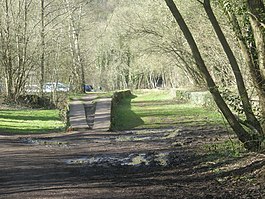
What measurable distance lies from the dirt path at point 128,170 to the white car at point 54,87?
24.9 metres

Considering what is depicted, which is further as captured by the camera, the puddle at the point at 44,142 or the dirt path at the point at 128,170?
the puddle at the point at 44,142

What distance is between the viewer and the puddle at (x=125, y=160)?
35.5 feet

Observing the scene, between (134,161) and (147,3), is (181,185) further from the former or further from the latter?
(147,3)

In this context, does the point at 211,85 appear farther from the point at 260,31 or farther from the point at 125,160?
the point at 125,160

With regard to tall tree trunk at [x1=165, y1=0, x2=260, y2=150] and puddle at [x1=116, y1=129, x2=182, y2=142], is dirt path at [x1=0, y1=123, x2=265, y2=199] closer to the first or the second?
puddle at [x1=116, y1=129, x2=182, y2=142]

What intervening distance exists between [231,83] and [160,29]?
65.9ft

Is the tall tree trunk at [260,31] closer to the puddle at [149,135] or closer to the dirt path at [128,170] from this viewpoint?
the dirt path at [128,170]

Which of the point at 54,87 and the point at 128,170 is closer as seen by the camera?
the point at 128,170

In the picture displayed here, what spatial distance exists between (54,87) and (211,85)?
31007 millimetres

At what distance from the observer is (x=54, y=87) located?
39750mm

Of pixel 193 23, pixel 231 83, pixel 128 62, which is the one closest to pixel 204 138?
pixel 231 83

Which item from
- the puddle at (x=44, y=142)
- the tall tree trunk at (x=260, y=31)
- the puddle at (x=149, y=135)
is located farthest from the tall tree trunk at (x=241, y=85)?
the puddle at (x=44, y=142)

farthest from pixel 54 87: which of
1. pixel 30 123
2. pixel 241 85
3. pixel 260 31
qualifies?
pixel 260 31

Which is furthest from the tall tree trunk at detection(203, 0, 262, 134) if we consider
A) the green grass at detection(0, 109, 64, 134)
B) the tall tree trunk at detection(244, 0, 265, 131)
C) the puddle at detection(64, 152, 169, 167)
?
the green grass at detection(0, 109, 64, 134)
